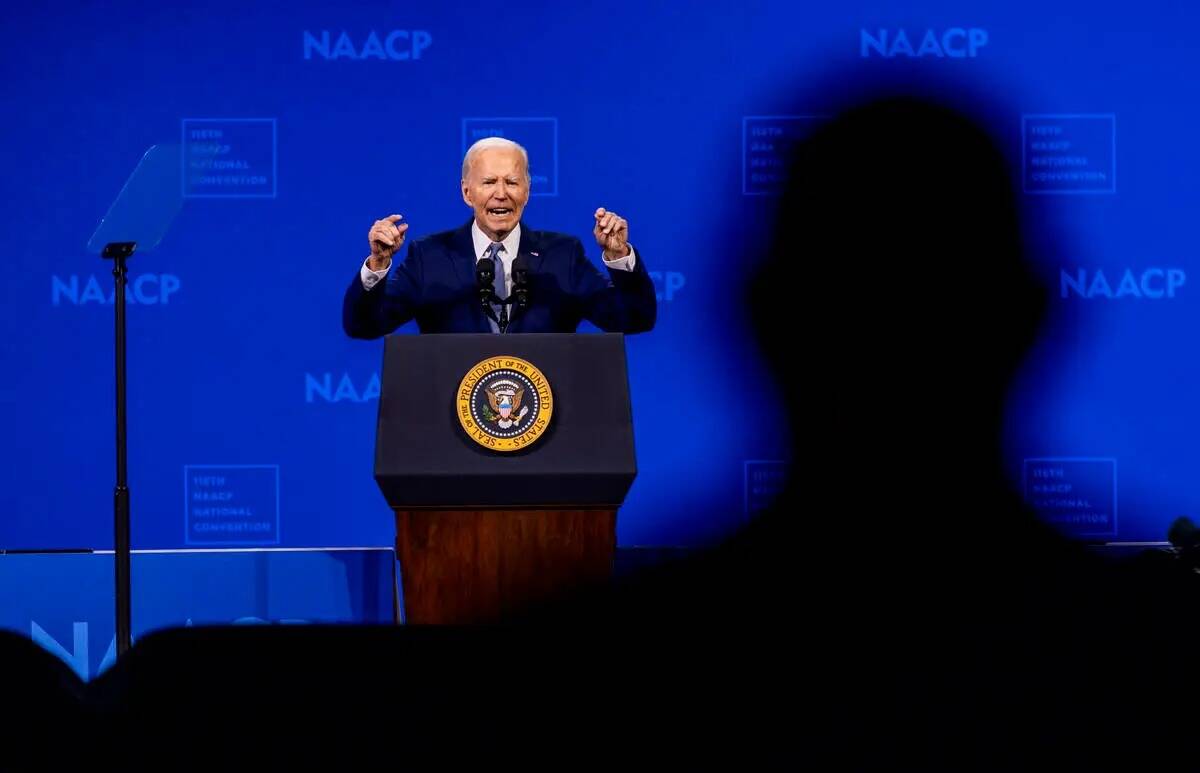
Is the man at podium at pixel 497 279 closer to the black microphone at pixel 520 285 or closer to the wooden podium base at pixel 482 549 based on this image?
the black microphone at pixel 520 285

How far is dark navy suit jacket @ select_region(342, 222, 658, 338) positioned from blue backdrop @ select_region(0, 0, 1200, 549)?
1.47 m

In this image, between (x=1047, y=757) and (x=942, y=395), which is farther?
(x=942, y=395)

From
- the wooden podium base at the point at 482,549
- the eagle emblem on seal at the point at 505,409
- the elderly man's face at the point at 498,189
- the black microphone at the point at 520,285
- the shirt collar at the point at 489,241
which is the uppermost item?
the elderly man's face at the point at 498,189

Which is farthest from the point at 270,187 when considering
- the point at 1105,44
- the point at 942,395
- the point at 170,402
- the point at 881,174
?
the point at 1105,44

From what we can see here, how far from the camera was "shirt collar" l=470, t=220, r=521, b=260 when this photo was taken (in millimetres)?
3004

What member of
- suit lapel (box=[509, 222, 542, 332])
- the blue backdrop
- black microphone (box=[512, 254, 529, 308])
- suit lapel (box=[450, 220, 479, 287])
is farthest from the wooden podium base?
the blue backdrop

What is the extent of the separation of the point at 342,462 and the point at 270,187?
1.05m

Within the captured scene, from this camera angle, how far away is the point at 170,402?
4.40 m

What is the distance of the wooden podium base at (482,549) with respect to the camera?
229cm

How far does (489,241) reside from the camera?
119 inches

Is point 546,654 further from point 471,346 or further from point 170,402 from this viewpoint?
point 170,402

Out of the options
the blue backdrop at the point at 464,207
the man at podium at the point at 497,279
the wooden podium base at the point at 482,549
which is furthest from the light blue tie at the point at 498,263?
the blue backdrop at the point at 464,207

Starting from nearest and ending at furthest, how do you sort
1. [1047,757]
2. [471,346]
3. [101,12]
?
[1047,757]
[471,346]
[101,12]

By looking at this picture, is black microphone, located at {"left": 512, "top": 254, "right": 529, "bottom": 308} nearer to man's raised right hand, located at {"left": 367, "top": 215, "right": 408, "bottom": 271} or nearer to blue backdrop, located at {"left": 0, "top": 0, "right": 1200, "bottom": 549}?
man's raised right hand, located at {"left": 367, "top": 215, "right": 408, "bottom": 271}
